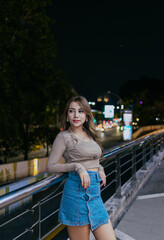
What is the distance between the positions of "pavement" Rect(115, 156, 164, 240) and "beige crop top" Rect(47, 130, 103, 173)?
6.63 ft

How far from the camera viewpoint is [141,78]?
3794 inches

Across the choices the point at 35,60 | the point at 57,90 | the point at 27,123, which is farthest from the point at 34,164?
the point at 35,60

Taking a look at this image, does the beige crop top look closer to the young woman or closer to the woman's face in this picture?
the young woman

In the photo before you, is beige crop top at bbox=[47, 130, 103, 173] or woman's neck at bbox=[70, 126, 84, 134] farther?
woman's neck at bbox=[70, 126, 84, 134]

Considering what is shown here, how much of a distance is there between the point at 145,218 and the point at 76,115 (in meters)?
2.87

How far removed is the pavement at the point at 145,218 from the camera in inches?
159

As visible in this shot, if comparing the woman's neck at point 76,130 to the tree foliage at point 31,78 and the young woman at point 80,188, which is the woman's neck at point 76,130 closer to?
the young woman at point 80,188

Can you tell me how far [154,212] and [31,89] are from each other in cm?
1345

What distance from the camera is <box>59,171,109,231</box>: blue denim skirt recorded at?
2317 millimetres

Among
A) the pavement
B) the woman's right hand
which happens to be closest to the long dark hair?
the woman's right hand

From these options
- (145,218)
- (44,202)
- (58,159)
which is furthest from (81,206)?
(145,218)

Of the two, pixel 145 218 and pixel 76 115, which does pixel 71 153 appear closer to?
pixel 76 115

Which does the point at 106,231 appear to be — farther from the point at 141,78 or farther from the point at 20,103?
the point at 141,78

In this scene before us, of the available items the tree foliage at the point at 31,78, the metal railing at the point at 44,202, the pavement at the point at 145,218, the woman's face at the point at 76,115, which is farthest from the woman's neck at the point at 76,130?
the tree foliage at the point at 31,78
